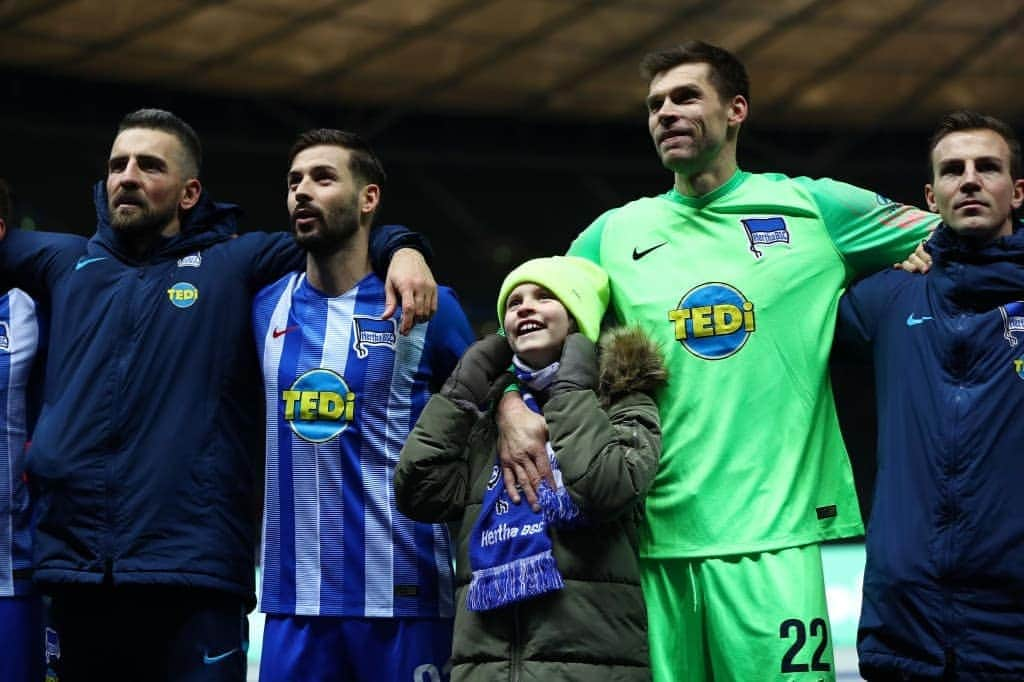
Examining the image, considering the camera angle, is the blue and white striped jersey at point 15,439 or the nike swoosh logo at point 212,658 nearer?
the nike swoosh logo at point 212,658

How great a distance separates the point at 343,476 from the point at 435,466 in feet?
1.45

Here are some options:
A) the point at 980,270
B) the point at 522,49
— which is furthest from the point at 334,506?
the point at 522,49

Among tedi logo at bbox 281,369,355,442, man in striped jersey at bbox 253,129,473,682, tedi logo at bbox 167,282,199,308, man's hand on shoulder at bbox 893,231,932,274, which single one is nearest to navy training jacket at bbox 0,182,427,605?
tedi logo at bbox 167,282,199,308

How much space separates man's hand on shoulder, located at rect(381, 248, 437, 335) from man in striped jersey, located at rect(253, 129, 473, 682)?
9cm

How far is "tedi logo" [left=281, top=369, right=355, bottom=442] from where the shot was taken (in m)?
3.76

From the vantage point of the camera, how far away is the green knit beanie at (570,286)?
3.51 meters

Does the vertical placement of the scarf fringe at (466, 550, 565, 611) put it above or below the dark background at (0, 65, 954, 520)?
below

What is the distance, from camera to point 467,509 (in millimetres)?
3467

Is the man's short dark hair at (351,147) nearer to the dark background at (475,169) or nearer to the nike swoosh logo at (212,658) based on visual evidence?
the nike swoosh logo at (212,658)

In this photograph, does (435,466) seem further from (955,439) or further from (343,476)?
(955,439)

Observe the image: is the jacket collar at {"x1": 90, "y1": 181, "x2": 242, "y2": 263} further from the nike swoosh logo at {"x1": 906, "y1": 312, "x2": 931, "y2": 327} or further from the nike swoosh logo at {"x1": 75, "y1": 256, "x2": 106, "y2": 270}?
the nike swoosh logo at {"x1": 906, "y1": 312, "x2": 931, "y2": 327}

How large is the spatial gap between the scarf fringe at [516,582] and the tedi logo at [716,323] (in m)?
0.71

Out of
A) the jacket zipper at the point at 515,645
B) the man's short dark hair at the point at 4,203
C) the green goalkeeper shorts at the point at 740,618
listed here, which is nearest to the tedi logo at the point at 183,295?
the man's short dark hair at the point at 4,203

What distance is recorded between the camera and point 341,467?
3.75m
